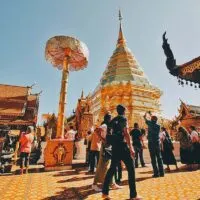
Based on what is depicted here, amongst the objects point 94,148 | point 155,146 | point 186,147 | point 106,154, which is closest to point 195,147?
point 186,147

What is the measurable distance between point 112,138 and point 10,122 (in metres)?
17.5

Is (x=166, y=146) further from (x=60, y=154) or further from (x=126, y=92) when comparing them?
(x=126, y=92)

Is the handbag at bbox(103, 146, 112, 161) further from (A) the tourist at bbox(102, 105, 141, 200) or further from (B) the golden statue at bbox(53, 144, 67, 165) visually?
(B) the golden statue at bbox(53, 144, 67, 165)

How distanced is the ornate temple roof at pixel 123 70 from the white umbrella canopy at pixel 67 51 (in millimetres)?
19787

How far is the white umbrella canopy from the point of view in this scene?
973 cm

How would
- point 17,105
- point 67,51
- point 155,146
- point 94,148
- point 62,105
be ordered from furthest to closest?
1. point 17,105
2. point 67,51
3. point 62,105
4. point 94,148
5. point 155,146

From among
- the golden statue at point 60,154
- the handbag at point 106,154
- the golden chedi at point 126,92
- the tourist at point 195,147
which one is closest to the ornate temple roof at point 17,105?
the golden chedi at point 126,92

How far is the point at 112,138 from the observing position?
4031 mm

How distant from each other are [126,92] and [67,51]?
21171mm

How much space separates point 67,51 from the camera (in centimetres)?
1011

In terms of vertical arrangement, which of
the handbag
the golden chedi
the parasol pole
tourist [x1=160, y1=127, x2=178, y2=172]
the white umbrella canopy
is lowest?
the handbag

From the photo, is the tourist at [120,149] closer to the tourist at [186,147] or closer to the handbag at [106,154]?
the handbag at [106,154]

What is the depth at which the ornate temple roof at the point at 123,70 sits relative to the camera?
3231cm

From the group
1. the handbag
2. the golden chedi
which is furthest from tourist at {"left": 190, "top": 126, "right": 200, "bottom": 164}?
the golden chedi
